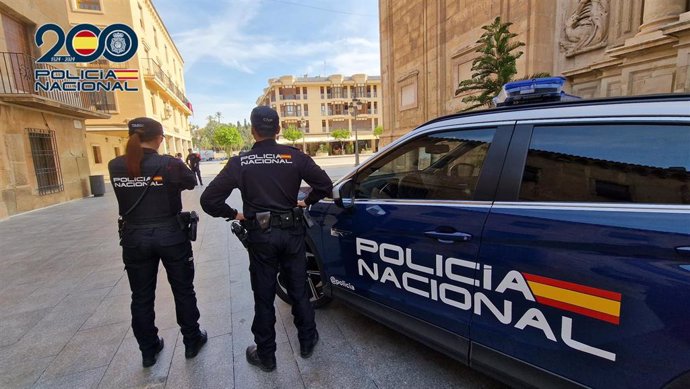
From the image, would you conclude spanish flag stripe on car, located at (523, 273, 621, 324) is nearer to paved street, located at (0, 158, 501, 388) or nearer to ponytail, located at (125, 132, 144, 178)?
paved street, located at (0, 158, 501, 388)

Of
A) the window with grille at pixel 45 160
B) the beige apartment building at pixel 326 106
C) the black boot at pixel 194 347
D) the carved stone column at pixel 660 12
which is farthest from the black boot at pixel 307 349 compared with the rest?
the beige apartment building at pixel 326 106

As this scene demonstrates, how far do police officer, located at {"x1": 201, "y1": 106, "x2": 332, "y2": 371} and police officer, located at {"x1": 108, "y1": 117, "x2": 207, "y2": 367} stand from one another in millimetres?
310

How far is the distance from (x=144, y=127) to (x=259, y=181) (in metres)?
0.94

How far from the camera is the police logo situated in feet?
34.6

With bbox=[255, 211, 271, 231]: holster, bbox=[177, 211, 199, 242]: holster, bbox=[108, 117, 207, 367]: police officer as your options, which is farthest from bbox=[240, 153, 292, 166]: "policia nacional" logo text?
bbox=[177, 211, 199, 242]: holster

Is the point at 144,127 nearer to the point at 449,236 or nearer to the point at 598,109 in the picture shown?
the point at 449,236

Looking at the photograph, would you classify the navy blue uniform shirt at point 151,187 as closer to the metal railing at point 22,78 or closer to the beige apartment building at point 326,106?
the metal railing at point 22,78

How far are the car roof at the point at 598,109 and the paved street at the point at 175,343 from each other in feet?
5.67

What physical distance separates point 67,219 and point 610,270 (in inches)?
428

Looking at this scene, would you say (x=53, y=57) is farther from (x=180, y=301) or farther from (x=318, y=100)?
(x=318, y=100)

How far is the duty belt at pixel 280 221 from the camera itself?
2.31 m

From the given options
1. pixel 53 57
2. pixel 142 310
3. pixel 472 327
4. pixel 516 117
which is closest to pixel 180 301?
pixel 142 310

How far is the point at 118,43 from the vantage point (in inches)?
421

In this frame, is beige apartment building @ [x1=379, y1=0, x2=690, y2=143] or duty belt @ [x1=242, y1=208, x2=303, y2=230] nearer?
duty belt @ [x1=242, y1=208, x2=303, y2=230]
